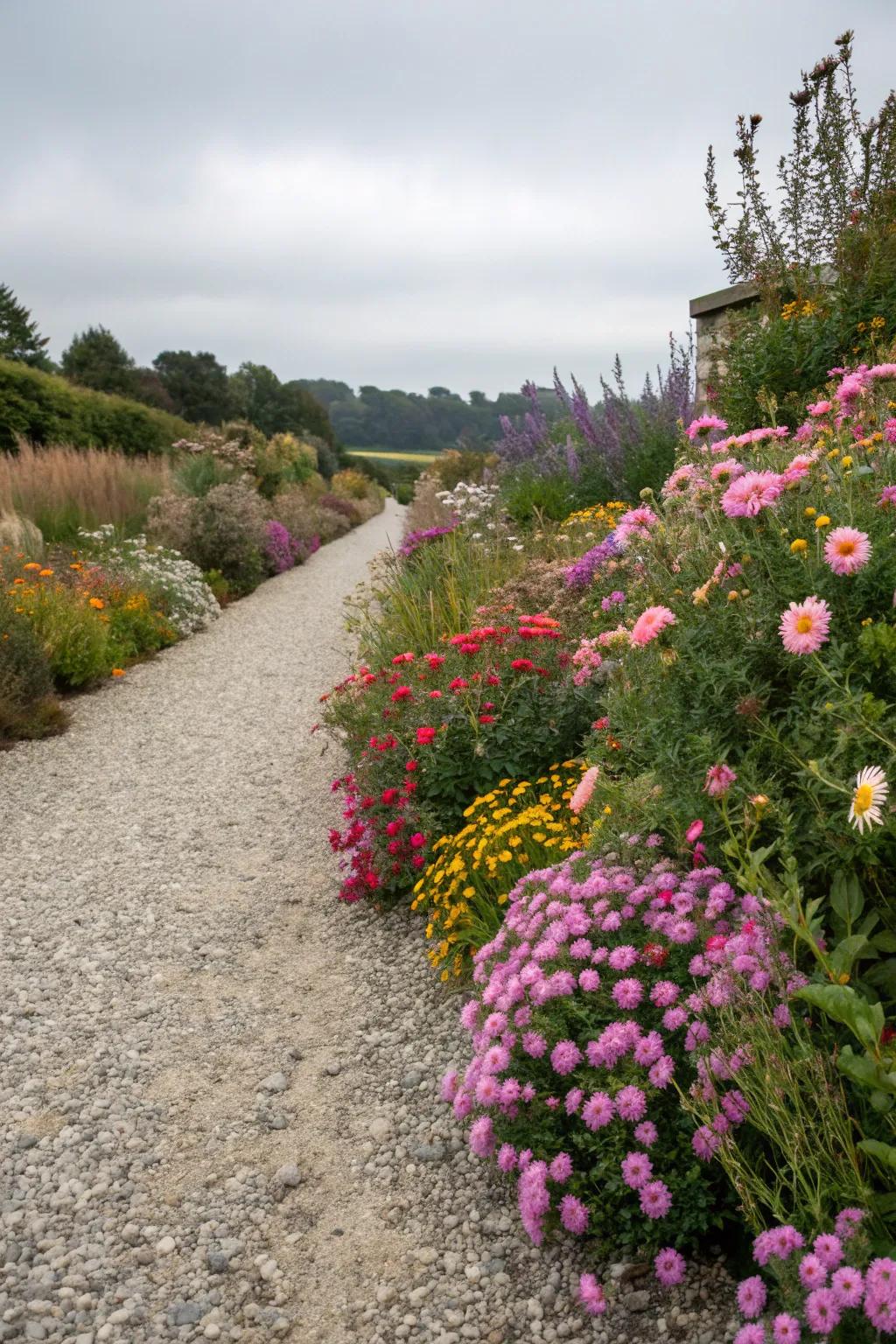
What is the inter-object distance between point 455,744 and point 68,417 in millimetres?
14643

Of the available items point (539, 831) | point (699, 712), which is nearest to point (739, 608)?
point (699, 712)

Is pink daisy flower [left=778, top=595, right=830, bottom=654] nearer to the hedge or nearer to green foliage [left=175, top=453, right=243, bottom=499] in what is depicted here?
green foliage [left=175, top=453, right=243, bottom=499]

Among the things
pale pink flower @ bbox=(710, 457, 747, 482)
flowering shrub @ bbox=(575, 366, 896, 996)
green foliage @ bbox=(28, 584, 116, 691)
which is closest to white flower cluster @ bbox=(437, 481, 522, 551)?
green foliage @ bbox=(28, 584, 116, 691)

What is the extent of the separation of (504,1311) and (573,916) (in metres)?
0.81

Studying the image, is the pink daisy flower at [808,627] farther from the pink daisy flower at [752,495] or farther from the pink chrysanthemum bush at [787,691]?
the pink daisy flower at [752,495]

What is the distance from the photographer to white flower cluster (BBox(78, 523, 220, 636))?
899 cm

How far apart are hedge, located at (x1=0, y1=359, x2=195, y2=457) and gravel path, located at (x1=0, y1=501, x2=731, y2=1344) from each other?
34.5ft


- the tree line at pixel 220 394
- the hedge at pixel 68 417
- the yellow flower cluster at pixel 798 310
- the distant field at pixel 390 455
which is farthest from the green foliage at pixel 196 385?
the yellow flower cluster at pixel 798 310

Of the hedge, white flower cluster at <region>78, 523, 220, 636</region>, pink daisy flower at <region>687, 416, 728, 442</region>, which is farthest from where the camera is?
the hedge

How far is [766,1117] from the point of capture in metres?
1.57

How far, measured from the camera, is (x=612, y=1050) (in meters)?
1.88

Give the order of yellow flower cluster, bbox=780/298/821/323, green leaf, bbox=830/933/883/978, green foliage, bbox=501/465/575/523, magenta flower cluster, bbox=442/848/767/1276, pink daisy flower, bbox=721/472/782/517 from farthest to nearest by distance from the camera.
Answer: green foliage, bbox=501/465/575/523 → yellow flower cluster, bbox=780/298/821/323 → pink daisy flower, bbox=721/472/782/517 → magenta flower cluster, bbox=442/848/767/1276 → green leaf, bbox=830/933/883/978

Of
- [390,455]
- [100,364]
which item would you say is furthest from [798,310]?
[390,455]

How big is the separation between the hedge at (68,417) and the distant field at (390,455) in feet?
117
